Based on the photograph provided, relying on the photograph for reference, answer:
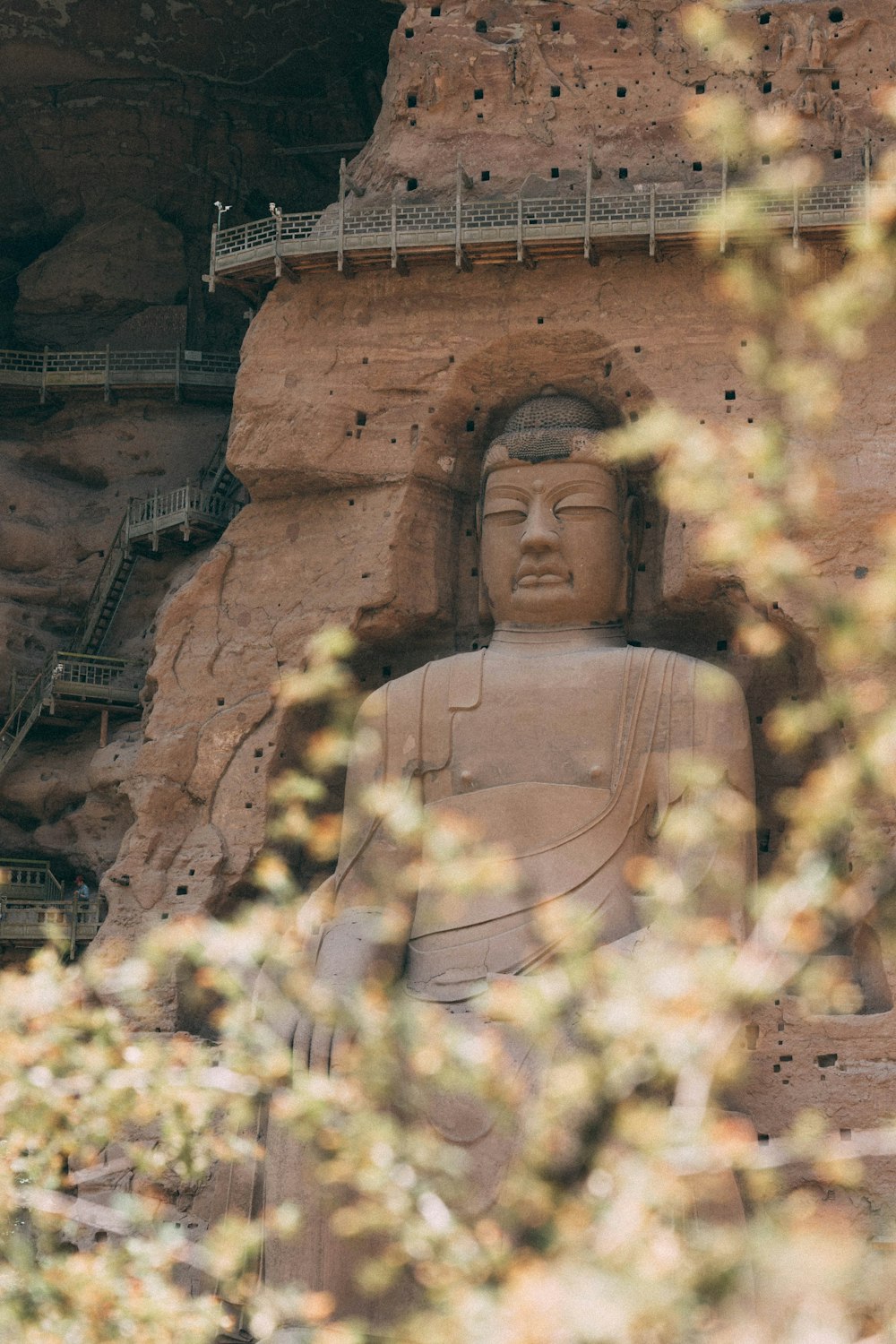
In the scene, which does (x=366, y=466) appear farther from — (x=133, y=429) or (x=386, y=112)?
(x=133, y=429)

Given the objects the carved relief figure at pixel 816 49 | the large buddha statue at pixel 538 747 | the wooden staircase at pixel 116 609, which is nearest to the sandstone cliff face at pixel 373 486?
the large buddha statue at pixel 538 747

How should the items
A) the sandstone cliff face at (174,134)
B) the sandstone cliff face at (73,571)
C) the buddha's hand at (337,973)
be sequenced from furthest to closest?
the sandstone cliff face at (174,134) → the sandstone cliff face at (73,571) → the buddha's hand at (337,973)

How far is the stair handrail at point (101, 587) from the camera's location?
49.6 feet

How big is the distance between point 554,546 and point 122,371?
5038mm

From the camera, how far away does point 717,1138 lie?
8.98 metres

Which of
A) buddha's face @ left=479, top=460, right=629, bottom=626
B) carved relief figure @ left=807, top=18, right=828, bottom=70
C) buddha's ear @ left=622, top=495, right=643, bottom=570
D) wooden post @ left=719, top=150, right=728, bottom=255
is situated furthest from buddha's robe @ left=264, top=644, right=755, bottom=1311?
carved relief figure @ left=807, top=18, right=828, bottom=70

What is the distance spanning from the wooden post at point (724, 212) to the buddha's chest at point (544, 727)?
2629 millimetres

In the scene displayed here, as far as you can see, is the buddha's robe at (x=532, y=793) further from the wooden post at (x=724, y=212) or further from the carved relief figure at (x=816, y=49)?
the carved relief figure at (x=816, y=49)

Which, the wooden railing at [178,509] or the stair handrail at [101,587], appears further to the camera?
the stair handrail at [101,587]

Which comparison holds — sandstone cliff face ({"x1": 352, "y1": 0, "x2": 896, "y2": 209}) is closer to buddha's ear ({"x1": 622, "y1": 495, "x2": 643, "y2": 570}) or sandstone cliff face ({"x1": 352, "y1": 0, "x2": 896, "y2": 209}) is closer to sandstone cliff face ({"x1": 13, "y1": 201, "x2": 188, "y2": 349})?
buddha's ear ({"x1": 622, "y1": 495, "x2": 643, "y2": 570})

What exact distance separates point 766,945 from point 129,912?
23.8 feet

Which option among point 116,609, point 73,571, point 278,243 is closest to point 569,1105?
point 278,243

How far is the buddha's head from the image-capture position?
40.7 ft

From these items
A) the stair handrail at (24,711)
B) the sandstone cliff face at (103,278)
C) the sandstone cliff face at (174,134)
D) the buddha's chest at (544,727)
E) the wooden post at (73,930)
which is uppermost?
the sandstone cliff face at (174,134)
